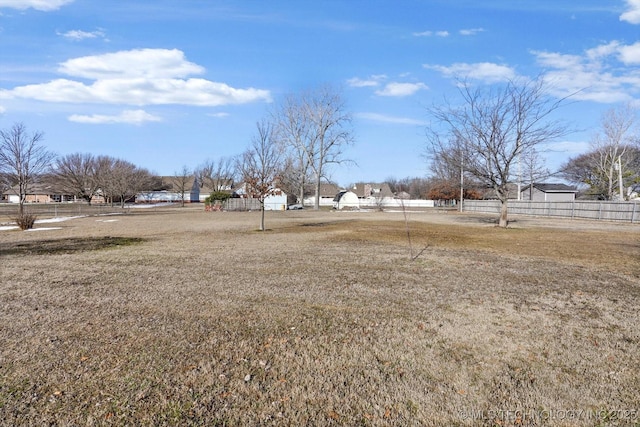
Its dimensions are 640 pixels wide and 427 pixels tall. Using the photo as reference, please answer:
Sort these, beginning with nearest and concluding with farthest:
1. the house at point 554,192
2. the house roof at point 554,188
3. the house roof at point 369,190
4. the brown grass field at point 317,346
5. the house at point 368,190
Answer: the brown grass field at point 317,346 < the house at point 554,192 < the house roof at point 554,188 < the house at point 368,190 < the house roof at point 369,190

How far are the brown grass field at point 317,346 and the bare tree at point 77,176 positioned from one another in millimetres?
71683

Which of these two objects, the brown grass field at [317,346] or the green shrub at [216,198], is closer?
the brown grass field at [317,346]

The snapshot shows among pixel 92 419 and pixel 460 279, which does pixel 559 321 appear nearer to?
pixel 460 279

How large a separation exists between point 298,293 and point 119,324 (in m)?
2.65

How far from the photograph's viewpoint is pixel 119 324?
468 cm

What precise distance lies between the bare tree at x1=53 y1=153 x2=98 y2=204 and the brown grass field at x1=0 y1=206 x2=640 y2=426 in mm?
71683

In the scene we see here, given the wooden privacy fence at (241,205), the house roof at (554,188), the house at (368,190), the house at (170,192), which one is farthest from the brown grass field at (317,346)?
the house at (368,190)

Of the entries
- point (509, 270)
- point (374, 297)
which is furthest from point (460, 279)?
point (374, 297)

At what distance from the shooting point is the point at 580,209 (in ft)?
106

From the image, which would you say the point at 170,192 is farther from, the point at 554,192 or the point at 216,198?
the point at 554,192

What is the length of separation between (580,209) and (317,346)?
36050 mm

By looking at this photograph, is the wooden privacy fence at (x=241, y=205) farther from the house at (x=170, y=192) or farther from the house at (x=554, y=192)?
the house at (x=170, y=192)

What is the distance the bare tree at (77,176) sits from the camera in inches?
2778

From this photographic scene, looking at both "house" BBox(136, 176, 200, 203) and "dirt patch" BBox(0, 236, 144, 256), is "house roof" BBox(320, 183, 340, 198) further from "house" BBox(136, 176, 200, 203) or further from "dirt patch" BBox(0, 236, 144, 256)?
"dirt patch" BBox(0, 236, 144, 256)
